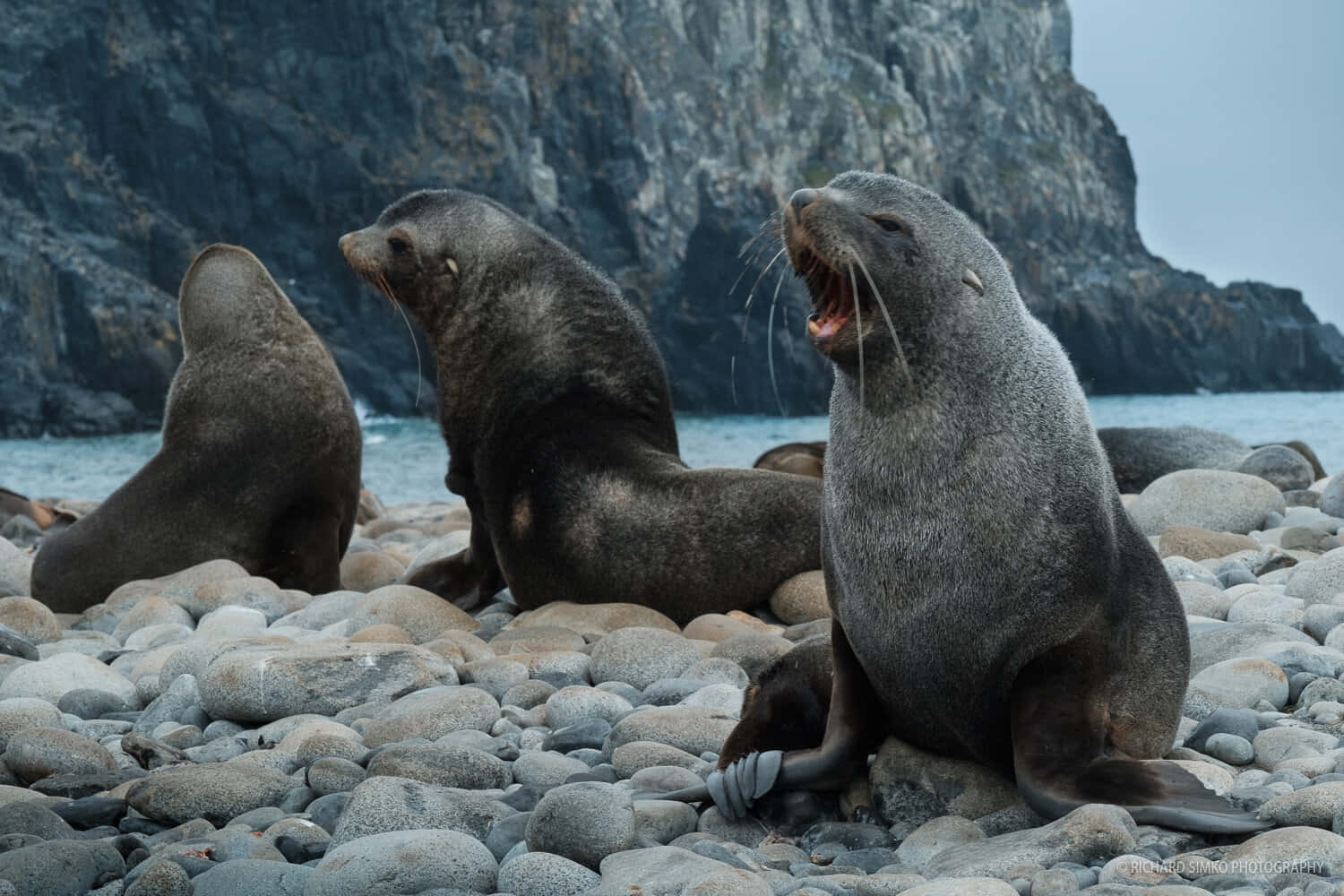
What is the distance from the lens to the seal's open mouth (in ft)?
12.6

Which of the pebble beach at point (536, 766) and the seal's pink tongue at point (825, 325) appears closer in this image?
the pebble beach at point (536, 766)

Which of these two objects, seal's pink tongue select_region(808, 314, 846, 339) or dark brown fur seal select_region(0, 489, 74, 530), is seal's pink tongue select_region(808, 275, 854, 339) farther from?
dark brown fur seal select_region(0, 489, 74, 530)

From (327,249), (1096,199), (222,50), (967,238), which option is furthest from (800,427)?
(1096,199)

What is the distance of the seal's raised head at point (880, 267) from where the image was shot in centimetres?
386

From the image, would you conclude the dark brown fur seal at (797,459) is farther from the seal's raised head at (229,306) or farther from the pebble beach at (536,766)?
the pebble beach at (536,766)

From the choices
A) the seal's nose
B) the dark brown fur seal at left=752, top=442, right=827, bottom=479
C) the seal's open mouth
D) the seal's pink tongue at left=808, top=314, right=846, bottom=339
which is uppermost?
the seal's nose

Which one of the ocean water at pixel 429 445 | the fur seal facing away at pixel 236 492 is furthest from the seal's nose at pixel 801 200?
the ocean water at pixel 429 445

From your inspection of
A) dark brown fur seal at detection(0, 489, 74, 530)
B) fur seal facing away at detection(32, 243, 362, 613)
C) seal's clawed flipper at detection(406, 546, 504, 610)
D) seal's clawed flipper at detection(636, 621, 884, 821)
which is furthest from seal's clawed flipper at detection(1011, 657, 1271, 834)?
dark brown fur seal at detection(0, 489, 74, 530)

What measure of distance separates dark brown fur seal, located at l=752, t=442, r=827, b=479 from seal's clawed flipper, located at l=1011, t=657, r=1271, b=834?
7010mm

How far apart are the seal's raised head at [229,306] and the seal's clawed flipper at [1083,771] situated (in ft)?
19.6

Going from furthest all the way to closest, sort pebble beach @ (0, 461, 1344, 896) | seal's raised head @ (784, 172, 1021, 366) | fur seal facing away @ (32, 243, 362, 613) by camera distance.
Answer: fur seal facing away @ (32, 243, 362, 613) → seal's raised head @ (784, 172, 1021, 366) → pebble beach @ (0, 461, 1344, 896)

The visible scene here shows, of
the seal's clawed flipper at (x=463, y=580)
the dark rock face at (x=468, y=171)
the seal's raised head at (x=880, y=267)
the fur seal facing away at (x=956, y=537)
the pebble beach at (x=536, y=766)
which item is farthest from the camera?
the dark rock face at (x=468, y=171)

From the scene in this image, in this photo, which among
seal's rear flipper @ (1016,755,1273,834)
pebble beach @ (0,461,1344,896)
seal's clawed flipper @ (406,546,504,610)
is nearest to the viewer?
pebble beach @ (0,461,1344,896)

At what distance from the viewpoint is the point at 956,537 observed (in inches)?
150
